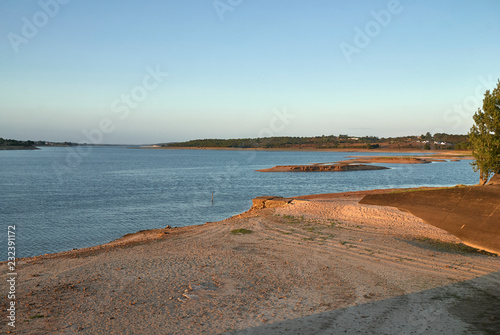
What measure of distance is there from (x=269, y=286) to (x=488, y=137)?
25333 mm

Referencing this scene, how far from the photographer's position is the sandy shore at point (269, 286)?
9.15 metres

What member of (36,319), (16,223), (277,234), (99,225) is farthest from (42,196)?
(36,319)

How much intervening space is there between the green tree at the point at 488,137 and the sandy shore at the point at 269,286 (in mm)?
12770

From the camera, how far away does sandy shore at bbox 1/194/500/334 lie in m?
9.15

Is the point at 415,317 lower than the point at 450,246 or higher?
higher

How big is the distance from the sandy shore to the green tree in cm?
1277

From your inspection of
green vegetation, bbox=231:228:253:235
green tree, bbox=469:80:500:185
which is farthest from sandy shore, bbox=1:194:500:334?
green tree, bbox=469:80:500:185

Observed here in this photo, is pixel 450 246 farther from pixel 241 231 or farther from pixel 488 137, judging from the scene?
pixel 488 137

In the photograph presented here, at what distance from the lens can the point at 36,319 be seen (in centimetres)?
935

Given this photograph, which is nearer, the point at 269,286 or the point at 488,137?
the point at 269,286

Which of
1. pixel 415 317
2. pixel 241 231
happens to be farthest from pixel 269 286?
pixel 241 231

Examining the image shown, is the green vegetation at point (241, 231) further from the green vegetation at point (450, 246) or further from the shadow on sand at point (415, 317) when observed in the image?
the shadow on sand at point (415, 317)

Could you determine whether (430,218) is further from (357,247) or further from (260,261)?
(260,261)

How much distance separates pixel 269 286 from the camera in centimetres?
1191
